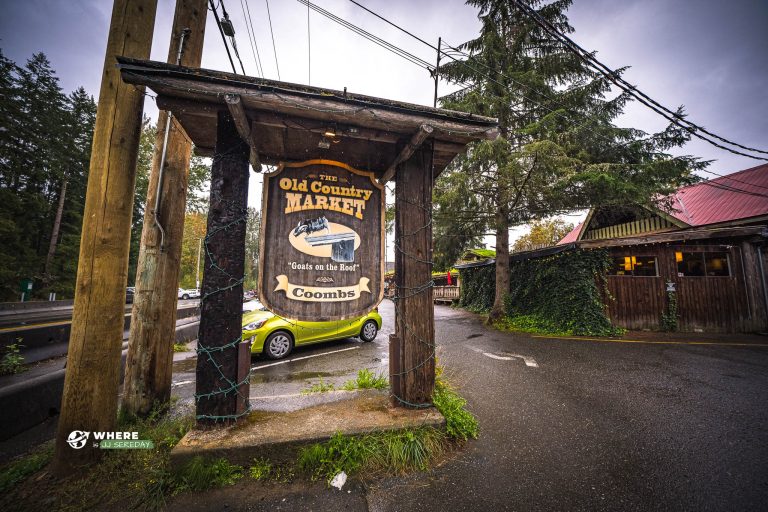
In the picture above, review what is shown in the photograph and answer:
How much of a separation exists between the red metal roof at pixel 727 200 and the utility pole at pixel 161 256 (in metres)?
13.8

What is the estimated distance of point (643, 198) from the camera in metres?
7.77

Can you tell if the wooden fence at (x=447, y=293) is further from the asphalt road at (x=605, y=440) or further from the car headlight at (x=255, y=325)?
the car headlight at (x=255, y=325)

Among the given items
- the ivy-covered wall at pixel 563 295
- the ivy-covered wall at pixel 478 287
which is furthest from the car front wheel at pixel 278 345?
the ivy-covered wall at pixel 478 287

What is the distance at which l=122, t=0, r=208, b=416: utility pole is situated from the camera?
3312 mm

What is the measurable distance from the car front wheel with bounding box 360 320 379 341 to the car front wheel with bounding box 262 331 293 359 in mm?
2265

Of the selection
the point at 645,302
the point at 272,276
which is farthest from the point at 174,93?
the point at 645,302

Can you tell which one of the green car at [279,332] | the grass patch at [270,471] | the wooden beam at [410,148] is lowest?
the grass patch at [270,471]

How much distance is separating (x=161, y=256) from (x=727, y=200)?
65.7ft

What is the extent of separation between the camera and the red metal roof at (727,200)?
10867mm

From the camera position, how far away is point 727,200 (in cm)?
1204

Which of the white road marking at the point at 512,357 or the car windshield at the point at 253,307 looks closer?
the white road marking at the point at 512,357

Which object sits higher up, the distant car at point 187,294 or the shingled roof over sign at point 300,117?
the shingled roof over sign at point 300,117

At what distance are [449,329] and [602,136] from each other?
818 centimetres

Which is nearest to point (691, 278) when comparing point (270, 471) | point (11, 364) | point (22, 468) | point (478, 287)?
point (478, 287)
